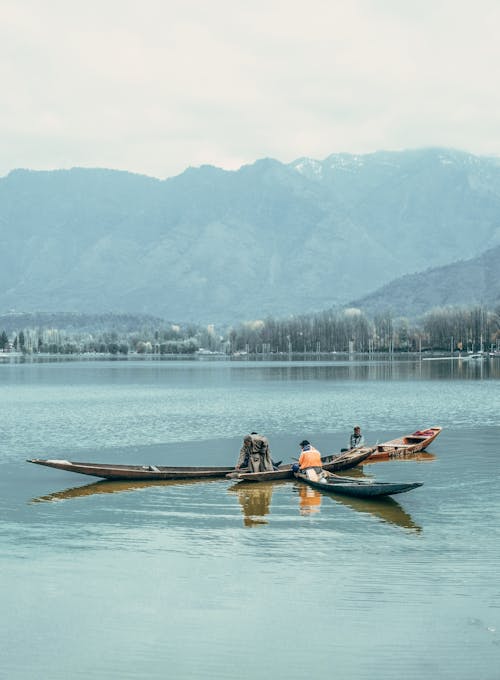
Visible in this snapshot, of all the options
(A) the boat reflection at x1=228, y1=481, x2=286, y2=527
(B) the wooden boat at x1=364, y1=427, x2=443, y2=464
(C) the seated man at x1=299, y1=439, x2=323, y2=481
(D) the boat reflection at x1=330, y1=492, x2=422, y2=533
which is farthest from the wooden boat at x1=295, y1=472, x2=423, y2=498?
(B) the wooden boat at x1=364, y1=427, x2=443, y2=464

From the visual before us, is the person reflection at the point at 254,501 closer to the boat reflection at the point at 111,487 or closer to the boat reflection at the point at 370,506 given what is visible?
the boat reflection at the point at 370,506

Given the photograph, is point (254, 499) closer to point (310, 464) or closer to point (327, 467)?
point (310, 464)

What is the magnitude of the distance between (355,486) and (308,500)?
209cm

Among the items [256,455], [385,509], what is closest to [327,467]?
[256,455]

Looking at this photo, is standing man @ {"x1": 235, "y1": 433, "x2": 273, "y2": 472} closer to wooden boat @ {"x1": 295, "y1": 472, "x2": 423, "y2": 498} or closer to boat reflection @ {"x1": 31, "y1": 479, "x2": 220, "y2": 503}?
boat reflection @ {"x1": 31, "y1": 479, "x2": 220, "y2": 503}

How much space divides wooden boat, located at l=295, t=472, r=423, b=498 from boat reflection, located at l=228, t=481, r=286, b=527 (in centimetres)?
166

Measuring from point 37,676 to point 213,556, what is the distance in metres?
9.06

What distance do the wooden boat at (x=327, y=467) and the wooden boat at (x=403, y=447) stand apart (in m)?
2.82

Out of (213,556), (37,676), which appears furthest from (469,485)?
(37,676)

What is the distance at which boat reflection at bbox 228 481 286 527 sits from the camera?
3231 cm

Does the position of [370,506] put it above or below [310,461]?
below

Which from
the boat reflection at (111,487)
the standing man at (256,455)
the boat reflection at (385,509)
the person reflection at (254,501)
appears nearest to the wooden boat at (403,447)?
the standing man at (256,455)

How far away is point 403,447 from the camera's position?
49656 mm

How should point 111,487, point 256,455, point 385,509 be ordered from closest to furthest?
point 385,509, point 111,487, point 256,455
